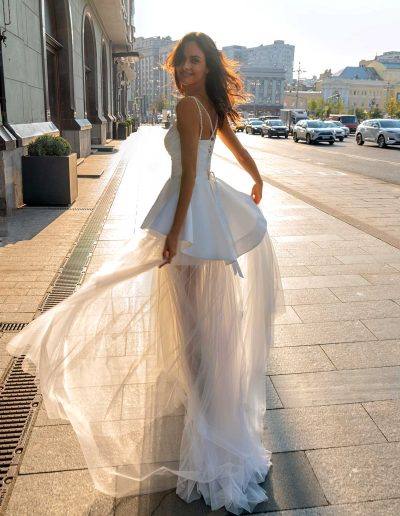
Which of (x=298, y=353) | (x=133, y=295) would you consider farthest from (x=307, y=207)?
(x=133, y=295)

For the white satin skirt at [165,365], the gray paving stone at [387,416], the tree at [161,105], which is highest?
the tree at [161,105]

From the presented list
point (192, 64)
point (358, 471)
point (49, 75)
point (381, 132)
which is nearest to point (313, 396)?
point (358, 471)

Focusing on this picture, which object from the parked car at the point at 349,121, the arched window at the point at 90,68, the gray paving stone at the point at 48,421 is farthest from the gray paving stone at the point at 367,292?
the parked car at the point at 349,121

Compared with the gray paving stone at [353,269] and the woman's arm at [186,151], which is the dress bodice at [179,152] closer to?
the woman's arm at [186,151]

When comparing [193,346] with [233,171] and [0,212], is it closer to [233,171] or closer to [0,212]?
[0,212]

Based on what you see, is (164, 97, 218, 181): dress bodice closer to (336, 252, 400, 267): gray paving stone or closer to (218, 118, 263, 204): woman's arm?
(218, 118, 263, 204): woman's arm

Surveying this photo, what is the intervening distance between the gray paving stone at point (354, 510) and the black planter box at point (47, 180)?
717 cm

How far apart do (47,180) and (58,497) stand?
6926 mm

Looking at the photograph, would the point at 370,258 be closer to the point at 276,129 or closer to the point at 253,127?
the point at 276,129

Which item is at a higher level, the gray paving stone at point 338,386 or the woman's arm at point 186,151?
the woman's arm at point 186,151

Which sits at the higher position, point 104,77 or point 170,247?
point 104,77

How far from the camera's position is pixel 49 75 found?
13398 mm

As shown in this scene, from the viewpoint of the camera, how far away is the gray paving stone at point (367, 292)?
14.8 ft

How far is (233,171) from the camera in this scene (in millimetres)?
14242
